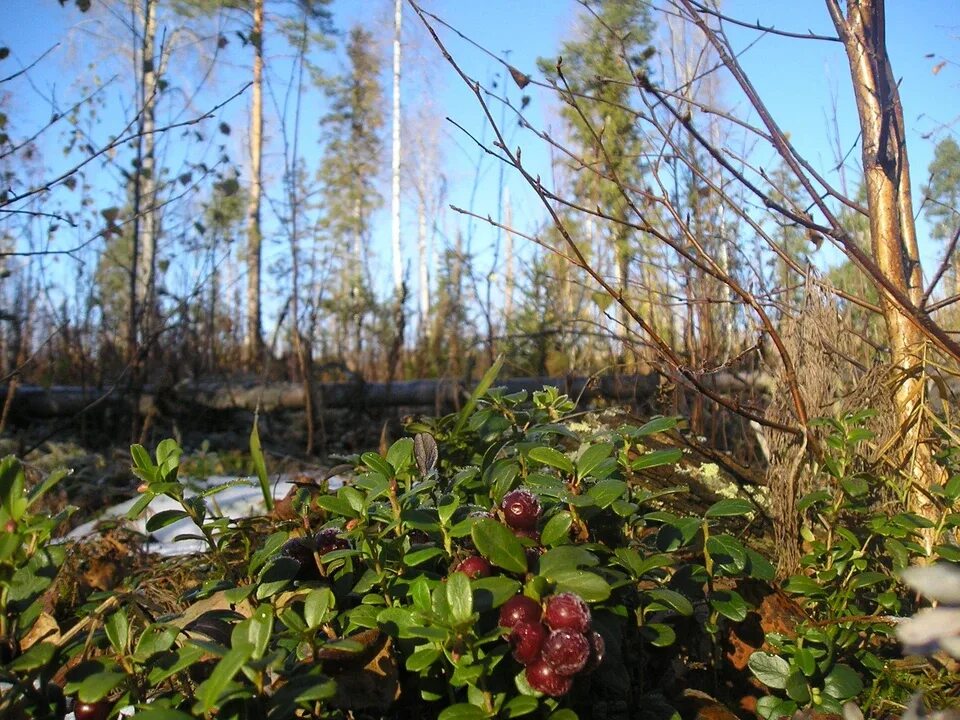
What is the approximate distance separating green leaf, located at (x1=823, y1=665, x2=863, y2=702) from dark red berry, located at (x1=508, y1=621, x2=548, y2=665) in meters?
0.49

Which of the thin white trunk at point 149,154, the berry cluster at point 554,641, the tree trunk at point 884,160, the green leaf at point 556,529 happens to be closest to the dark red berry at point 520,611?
the berry cluster at point 554,641

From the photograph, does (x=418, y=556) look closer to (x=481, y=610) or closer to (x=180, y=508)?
(x=481, y=610)

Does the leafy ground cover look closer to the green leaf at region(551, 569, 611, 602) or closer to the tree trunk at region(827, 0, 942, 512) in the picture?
the green leaf at region(551, 569, 611, 602)

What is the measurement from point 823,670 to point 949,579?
0.70m

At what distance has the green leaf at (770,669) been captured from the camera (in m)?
1.01

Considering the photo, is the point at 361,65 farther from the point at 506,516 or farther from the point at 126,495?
the point at 506,516

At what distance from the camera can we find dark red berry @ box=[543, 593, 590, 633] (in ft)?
2.50

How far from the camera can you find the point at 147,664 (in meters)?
0.82

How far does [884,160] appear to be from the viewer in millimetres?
1585

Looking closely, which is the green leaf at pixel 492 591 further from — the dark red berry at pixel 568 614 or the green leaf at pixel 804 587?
the green leaf at pixel 804 587

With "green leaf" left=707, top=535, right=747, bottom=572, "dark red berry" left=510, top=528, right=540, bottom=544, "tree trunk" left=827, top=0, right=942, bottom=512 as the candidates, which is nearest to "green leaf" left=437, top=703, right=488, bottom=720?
"dark red berry" left=510, top=528, right=540, bottom=544

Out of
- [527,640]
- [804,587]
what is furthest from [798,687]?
[527,640]

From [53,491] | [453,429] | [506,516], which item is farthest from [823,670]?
[53,491]

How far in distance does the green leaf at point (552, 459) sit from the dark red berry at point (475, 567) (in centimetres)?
16
